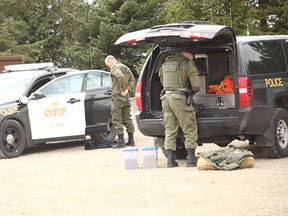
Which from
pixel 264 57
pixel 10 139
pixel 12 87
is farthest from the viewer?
pixel 12 87

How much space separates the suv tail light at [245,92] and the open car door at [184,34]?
2.06 ft

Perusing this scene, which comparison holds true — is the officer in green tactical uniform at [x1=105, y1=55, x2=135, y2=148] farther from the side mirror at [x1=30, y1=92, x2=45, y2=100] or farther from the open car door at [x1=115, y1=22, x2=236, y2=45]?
the open car door at [x1=115, y1=22, x2=236, y2=45]

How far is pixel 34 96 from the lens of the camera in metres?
13.9

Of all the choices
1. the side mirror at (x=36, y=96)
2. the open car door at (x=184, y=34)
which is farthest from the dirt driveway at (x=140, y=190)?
the side mirror at (x=36, y=96)

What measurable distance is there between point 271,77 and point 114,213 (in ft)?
14.9

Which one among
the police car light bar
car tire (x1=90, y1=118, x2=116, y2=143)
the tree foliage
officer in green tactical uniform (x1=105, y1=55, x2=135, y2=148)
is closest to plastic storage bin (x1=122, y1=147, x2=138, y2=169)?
officer in green tactical uniform (x1=105, y1=55, x2=135, y2=148)

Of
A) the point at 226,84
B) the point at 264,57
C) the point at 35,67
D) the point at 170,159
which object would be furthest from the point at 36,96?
the point at 264,57

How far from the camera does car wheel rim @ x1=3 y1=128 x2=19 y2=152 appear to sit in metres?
13.4

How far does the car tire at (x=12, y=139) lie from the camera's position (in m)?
13.4

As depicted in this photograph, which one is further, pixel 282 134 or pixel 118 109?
pixel 118 109

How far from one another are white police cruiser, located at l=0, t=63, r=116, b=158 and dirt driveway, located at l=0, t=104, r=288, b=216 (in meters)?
1.76

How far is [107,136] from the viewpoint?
1509cm

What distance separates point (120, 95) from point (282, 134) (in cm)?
403

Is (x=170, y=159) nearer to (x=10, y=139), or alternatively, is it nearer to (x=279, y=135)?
(x=279, y=135)
